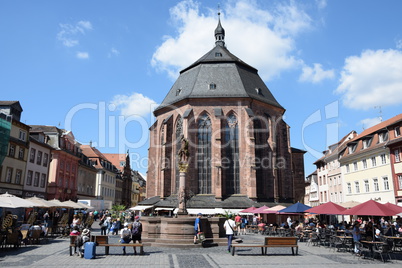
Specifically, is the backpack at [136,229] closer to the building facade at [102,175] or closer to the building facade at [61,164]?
the building facade at [61,164]

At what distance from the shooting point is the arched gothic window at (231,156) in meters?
32.9

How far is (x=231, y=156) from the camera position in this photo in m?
33.4

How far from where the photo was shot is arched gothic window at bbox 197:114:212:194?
33.0 metres

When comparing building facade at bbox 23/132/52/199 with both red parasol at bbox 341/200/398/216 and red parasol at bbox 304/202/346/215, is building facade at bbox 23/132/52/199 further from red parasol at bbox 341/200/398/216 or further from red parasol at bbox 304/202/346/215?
red parasol at bbox 341/200/398/216

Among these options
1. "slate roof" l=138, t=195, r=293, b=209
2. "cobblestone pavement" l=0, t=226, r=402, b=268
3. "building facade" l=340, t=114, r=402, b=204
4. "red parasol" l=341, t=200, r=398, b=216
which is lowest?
"cobblestone pavement" l=0, t=226, r=402, b=268

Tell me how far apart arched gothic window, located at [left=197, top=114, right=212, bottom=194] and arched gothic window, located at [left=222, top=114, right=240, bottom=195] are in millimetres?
1597

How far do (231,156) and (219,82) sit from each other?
28.6 feet

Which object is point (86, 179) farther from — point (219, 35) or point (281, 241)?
point (281, 241)

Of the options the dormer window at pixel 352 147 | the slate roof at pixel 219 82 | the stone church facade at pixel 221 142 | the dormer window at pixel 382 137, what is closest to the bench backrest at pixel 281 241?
the stone church facade at pixel 221 142

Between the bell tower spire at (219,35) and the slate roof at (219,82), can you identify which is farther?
the bell tower spire at (219,35)

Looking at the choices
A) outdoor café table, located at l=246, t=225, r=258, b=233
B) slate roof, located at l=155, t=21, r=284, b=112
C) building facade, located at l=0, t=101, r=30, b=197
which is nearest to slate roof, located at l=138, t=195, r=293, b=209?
outdoor café table, located at l=246, t=225, r=258, b=233

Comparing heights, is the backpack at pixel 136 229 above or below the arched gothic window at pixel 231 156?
below

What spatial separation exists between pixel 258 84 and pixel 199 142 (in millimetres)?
11420

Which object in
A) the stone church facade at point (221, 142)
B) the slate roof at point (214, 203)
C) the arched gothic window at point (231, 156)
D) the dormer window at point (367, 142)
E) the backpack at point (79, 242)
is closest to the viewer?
the backpack at point (79, 242)
